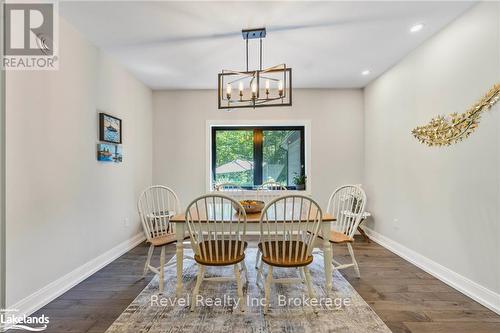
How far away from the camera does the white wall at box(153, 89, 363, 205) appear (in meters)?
4.40

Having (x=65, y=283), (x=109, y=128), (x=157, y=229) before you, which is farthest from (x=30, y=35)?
(x=65, y=283)

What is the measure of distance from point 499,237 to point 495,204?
0.86ft

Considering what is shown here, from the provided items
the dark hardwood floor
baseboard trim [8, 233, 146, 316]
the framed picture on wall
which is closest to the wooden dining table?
the dark hardwood floor

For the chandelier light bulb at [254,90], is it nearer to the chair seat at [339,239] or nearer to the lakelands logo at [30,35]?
the chair seat at [339,239]

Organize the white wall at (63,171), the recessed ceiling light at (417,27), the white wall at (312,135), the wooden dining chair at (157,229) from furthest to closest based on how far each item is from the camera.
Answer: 1. the white wall at (312,135)
2. the recessed ceiling light at (417,27)
3. the wooden dining chair at (157,229)
4. the white wall at (63,171)

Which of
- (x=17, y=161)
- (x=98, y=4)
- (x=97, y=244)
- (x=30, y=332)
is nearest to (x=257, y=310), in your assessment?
(x=30, y=332)

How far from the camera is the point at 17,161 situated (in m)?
1.89

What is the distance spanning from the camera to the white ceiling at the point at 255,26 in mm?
2189

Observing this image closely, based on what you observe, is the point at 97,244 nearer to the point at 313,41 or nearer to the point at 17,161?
the point at 17,161

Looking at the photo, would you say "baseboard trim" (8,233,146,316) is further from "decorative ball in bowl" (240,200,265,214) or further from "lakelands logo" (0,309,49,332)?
"decorative ball in bowl" (240,200,265,214)

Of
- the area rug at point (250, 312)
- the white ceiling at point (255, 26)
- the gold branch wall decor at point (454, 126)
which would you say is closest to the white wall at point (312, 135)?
the white ceiling at point (255, 26)

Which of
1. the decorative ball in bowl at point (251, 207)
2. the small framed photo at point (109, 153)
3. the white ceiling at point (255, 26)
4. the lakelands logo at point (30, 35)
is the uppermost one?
the white ceiling at point (255, 26)

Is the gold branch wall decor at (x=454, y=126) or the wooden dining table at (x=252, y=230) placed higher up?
the gold branch wall decor at (x=454, y=126)

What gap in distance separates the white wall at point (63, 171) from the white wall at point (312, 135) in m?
0.95
